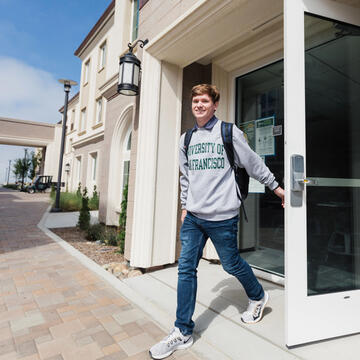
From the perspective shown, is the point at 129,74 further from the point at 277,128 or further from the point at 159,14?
the point at 277,128

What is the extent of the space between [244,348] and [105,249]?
3.43m

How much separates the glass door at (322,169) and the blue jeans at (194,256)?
1.21ft

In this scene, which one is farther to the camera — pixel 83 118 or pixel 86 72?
pixel 83 118

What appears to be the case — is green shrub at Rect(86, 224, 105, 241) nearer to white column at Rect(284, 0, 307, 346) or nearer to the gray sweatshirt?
the gray sweatshirt

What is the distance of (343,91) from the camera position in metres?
2.06

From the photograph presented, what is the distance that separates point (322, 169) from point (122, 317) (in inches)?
83.2

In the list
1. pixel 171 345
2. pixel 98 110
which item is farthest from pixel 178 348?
pixel 98 110

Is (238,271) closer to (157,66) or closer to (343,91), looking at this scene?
(343,91)

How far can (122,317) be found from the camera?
2.20 metres

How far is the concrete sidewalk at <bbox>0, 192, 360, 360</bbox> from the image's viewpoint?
1718 millimetres

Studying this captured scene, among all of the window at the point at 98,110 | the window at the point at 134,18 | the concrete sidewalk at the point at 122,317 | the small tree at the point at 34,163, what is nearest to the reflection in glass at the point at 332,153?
the concrete sidewalk at the point at 122,317

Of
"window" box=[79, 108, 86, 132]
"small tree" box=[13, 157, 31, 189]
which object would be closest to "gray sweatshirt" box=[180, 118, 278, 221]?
"window" box=[79, 108, 86, 132]

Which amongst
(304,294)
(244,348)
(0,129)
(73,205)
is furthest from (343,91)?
(0,129)

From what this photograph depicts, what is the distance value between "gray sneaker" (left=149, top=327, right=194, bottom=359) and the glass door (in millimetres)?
708
